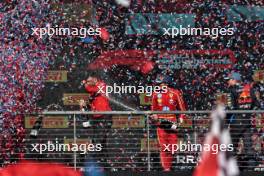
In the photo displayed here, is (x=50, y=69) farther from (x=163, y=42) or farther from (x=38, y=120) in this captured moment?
(x=163, y=42)

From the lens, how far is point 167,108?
29.4 feet

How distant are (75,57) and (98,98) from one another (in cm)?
51

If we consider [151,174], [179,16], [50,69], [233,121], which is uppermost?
[179,16]

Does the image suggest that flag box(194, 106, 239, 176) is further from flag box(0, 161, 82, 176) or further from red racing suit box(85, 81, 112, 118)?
red racing suit box(85, 81, 112, 118)

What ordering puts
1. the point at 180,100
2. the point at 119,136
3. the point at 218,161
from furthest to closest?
the point at 180,100
the point at 119,136
the point at 218,161

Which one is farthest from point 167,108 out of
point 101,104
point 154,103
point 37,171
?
point 37,171

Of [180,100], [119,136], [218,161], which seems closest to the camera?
[218,161]

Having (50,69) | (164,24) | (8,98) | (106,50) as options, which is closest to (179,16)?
(164,24)

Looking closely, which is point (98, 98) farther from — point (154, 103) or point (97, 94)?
point (154, 103)

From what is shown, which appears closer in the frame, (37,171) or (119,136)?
(37,171)

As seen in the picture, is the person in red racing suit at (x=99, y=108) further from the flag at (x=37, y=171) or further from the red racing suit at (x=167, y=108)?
the flag at (x=37, y=171)

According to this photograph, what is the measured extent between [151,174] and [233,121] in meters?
1.10

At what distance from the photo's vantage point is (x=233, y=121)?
905 cm

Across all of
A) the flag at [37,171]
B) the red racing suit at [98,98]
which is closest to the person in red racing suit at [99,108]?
→ the red racing suit at [98,98]
